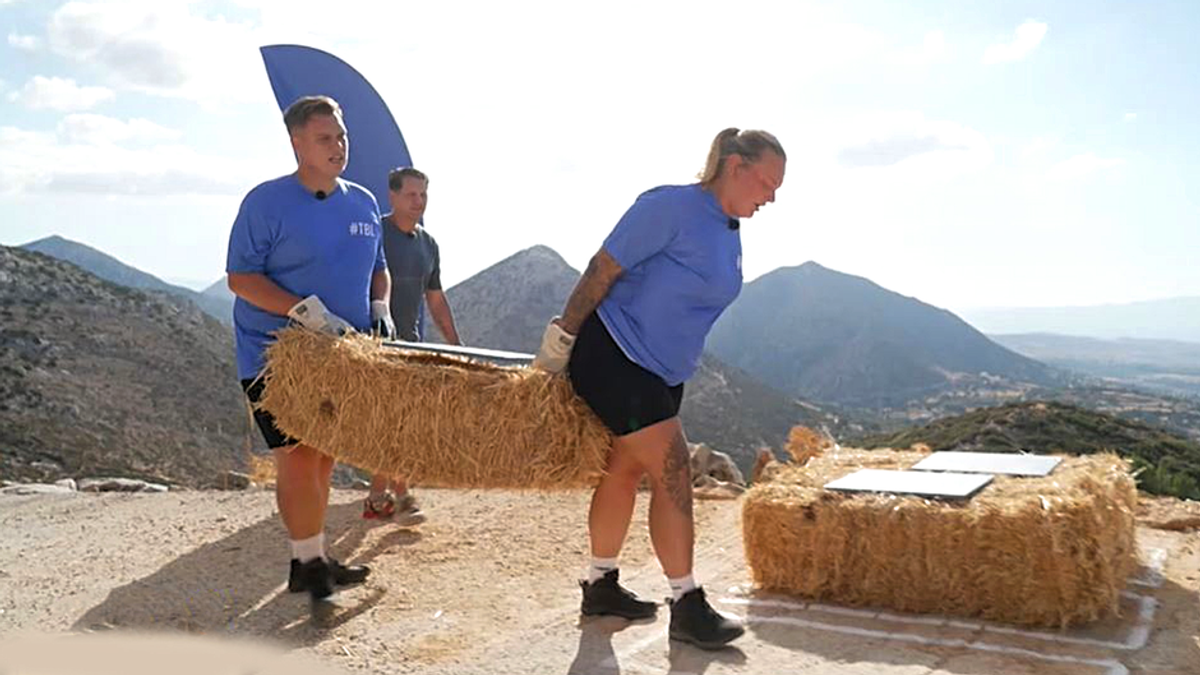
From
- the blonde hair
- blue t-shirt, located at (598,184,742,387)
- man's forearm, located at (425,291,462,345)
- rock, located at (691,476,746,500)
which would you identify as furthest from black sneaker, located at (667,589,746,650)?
man's forearm, located at (425,291,462,345)

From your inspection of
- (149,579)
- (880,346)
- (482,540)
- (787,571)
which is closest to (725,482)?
(482,540)

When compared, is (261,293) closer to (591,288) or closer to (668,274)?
(591,288)

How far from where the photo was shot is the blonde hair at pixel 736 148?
3.59m

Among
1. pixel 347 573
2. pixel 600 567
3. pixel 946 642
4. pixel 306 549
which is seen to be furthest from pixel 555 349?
pixel 946 642

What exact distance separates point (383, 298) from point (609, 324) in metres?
1.50

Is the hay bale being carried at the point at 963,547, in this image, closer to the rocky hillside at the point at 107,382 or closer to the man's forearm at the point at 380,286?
the man's forearm at the point at 380,286

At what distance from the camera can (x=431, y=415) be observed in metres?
3.86

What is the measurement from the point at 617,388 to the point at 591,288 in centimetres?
36

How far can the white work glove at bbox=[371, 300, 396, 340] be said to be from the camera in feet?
14.8

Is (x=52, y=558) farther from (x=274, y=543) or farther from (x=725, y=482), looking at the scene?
(x=725, y=482)

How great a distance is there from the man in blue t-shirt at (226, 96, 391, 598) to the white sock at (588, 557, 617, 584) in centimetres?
110

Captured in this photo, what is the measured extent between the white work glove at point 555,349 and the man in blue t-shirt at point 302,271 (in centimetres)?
87

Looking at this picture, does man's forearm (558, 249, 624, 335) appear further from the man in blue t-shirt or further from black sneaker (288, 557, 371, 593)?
black sneaker (288, 557, 371, 593)

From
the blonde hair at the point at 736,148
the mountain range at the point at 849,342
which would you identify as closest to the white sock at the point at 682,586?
the blonde hair at the point at 736,148
